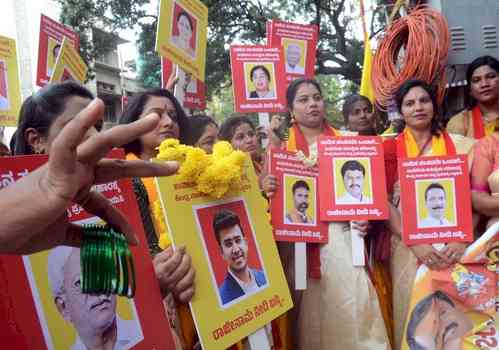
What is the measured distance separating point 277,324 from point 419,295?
2.36 feet

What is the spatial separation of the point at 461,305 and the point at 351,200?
0.72 m

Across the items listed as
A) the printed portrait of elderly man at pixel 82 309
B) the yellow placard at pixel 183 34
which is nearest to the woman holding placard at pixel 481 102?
the yellow placard at pixel 183 34

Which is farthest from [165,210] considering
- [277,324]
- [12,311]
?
[277,324]

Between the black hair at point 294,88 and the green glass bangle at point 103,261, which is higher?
the black hair at point 294,88

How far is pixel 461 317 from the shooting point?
2307 mm

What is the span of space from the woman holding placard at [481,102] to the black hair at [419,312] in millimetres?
1240

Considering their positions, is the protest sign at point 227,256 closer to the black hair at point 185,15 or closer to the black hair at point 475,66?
the black hair at point 185,15

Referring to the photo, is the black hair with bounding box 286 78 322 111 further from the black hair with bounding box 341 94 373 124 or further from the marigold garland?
the marigold garland

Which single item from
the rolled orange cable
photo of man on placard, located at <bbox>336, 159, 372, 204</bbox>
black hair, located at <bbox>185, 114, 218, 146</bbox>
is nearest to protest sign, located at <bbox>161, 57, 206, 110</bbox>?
black hair, located at <bbox>185, 114, 218, 146</bbox>

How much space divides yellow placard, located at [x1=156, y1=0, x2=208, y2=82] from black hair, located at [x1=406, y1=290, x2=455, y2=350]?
6.99 feet

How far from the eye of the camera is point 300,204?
2.45 m

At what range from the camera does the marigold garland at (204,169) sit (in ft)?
5.20

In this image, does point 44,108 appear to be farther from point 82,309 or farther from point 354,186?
point 354,186

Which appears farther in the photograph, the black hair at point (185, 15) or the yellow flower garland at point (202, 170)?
the black hair at point (185, 15)
